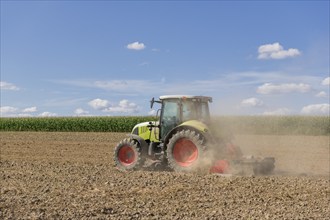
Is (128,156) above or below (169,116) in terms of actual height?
below

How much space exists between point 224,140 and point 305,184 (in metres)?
2.76

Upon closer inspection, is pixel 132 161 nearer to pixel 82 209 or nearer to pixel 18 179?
pixel 18 179

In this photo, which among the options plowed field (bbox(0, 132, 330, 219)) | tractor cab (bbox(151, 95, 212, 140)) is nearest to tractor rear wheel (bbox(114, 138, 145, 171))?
plowed field (bbox(0, 132, 330, 219))

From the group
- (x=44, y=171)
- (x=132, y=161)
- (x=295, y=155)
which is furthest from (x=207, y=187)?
(x=295, y=155)

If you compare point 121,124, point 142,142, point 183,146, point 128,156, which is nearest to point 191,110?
point 183,146

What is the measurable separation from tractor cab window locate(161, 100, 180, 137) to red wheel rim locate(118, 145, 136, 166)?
1.06 m

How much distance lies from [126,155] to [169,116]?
1691 mm

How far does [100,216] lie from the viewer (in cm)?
719

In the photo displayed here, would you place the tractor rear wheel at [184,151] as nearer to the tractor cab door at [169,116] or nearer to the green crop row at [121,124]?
the tractor cab door at [169,116]

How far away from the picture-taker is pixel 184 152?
12.1m

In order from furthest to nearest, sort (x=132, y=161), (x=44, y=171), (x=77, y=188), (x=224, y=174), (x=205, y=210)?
(x=132, y=161) < (x=44, y=171) < (x=224, y=174) < (x=77, y=188) < (x=205, y=210)

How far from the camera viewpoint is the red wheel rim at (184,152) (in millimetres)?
12047

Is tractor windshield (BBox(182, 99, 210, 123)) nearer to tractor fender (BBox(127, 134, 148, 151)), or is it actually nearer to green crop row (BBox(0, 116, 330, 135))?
tractor fender (BBox(127, 134, 148, 151))

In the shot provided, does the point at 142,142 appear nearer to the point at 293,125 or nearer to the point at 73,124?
the point at 293,125
